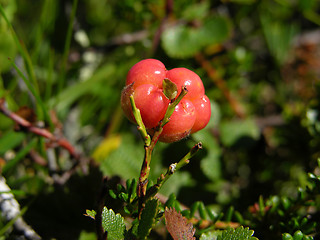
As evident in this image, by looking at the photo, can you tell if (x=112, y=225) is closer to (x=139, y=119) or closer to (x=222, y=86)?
(x=139, y=119)

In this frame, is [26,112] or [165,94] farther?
[26,112]

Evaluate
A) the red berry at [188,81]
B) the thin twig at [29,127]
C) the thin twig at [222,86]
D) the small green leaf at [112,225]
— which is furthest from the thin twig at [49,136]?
the thin twig at [222,86]

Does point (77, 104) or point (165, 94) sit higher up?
point (165, 94)

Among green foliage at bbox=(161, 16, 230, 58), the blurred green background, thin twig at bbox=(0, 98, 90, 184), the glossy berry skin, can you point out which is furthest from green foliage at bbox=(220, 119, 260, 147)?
the glossy berry skin

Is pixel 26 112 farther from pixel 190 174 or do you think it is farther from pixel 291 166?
pixel 291 166

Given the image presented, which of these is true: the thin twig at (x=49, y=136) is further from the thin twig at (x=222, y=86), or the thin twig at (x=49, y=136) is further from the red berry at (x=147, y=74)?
the thin twig at (x=222, y=86)

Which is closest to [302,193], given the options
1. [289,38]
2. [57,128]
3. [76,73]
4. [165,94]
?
[165,94]

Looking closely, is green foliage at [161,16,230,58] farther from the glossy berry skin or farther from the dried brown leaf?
the dried brown leaf
